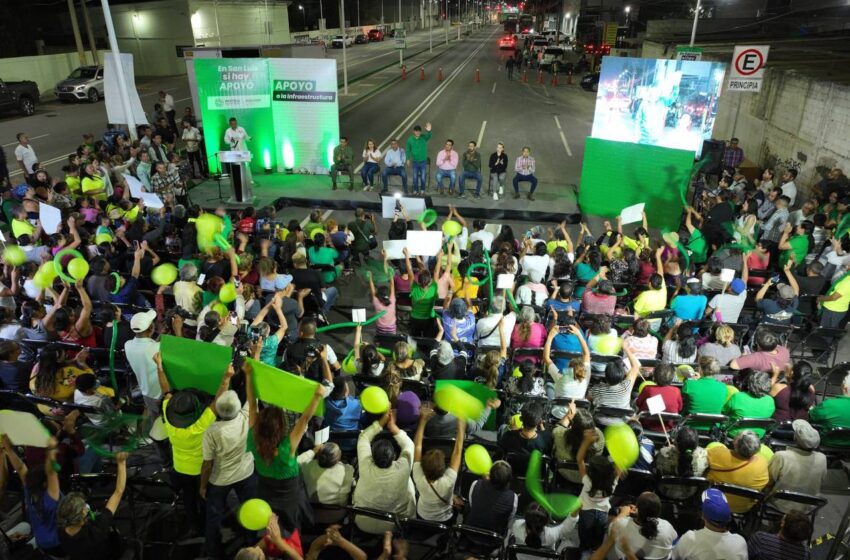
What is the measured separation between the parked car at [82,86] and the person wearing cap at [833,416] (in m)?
31.2

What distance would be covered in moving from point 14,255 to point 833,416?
31.6ft

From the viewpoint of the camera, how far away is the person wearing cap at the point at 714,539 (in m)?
3.62

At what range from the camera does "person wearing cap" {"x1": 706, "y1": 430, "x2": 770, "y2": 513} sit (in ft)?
14.3

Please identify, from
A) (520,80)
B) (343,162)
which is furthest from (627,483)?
(520,80)

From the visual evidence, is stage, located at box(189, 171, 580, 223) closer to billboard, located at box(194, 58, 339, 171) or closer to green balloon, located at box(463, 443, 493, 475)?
billboard, located at box(194, 58, 339, 171)

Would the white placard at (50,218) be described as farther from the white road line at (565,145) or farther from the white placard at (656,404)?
the white road line at (565,145)

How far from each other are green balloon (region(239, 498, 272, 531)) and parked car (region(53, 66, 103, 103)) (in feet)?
97.5

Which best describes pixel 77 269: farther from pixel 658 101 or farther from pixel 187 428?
pixel 658 101

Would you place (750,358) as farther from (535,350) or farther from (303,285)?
(303,285)

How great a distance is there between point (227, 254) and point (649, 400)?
18.5 feet

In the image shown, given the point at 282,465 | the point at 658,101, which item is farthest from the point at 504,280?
the point at 658,101

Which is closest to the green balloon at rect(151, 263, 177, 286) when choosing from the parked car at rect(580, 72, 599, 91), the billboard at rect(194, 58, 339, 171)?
the billboard at rect(194, 58, 339, 171)

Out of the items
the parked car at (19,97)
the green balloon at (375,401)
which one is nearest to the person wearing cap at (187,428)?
the green balloon at (375,401)

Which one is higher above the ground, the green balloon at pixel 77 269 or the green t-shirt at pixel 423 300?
the green balloon at pixel 77 269
